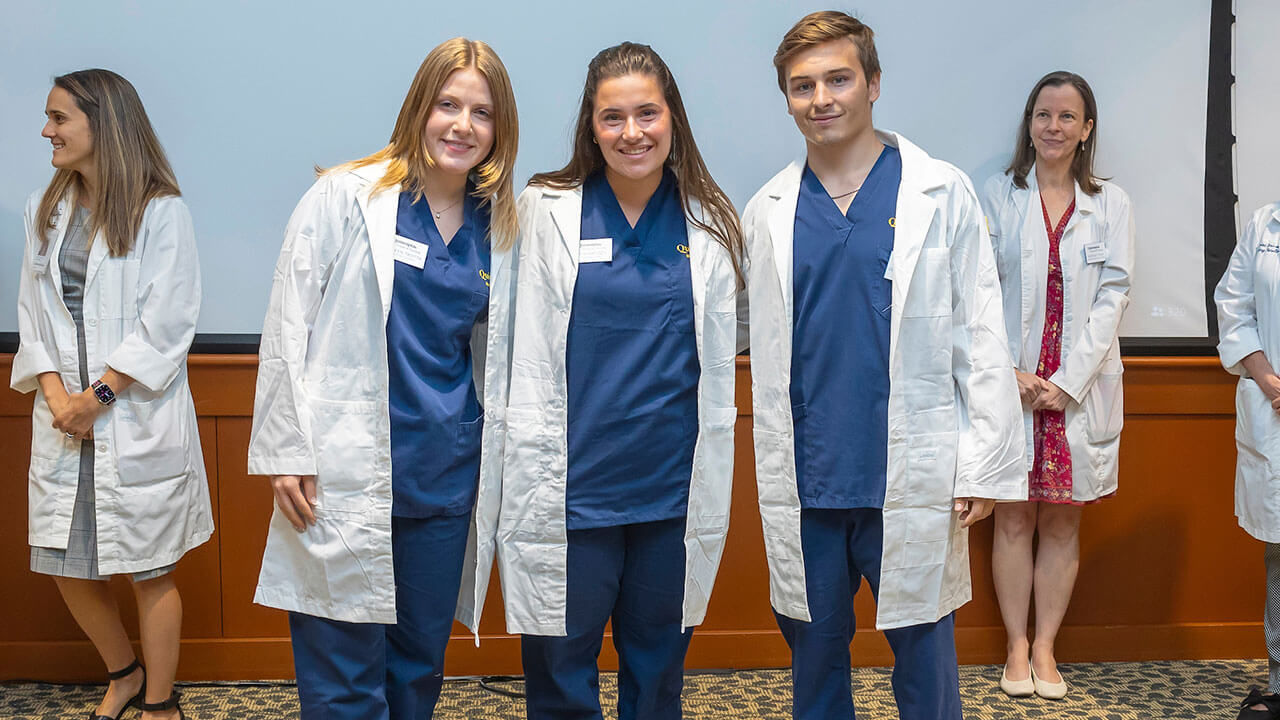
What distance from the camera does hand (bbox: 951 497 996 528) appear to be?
2045 mm

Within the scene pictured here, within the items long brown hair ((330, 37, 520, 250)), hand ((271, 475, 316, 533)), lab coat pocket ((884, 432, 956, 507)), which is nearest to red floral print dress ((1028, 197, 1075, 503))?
lab coat pocket ((884, 432, 956, 507))

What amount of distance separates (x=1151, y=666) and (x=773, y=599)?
184 centimetres

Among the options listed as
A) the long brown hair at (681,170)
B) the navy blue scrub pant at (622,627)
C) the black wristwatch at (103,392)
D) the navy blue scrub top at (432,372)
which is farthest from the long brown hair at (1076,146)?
the black wristwatch at (103,392)

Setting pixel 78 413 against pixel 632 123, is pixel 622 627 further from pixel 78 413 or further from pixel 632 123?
pixel 78 413

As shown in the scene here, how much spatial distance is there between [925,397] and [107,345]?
2031 mm

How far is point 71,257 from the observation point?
8.59 feet

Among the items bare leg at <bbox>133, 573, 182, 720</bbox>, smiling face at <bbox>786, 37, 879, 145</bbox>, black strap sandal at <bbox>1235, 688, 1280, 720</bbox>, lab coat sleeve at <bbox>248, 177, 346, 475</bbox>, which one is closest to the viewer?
lab coat sleeve at <bbox>248, 177, 346, 475</bbox>

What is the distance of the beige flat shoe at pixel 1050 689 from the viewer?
9.93 feet

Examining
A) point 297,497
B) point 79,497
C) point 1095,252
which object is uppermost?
point 1095,252

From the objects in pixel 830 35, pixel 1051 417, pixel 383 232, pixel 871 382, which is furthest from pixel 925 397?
pixel 1051 417

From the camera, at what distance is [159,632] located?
106 inches

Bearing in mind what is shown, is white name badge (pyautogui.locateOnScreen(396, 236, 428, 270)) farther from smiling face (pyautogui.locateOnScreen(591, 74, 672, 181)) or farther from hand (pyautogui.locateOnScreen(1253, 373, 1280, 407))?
hand (pyautogui.locateOnScreen(1253, 373, 1280, 407))

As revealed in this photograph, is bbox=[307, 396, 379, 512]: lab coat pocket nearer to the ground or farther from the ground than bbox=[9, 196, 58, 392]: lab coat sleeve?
nearer to the ground

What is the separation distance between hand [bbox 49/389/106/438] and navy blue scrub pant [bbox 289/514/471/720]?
950mm
